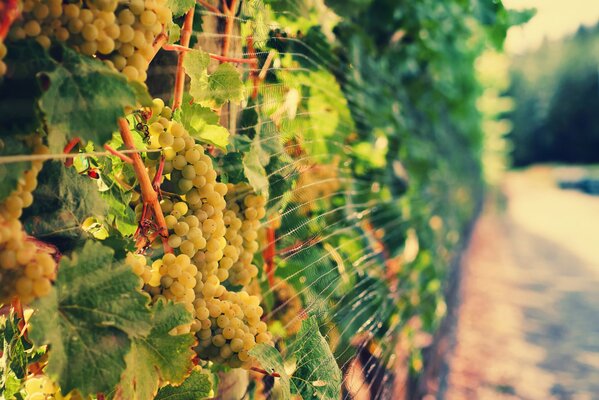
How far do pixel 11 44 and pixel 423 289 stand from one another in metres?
2.98

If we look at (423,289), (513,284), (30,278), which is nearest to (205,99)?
(30,278)

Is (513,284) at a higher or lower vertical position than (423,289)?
lower

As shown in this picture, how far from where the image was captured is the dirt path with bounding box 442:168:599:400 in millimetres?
4410

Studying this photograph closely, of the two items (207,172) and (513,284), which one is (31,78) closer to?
(207,172)

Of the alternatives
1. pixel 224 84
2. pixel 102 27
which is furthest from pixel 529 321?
pixel 102 27

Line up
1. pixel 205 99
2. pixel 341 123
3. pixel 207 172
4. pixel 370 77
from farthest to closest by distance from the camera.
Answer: pixel 370 77, pixel 341 123, pixel 205 99, pixel 207 172

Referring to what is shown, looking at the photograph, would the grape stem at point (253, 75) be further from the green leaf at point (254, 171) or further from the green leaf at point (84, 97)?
the green leaf at point (84, 97)

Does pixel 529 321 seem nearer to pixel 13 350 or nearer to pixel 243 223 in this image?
pixel 243 223

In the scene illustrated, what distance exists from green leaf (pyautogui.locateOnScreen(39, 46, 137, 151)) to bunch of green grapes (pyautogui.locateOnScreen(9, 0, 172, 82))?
24 millimetres

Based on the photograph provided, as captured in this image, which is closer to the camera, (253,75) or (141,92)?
(141,92)

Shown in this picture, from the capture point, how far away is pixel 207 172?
958 millimetres

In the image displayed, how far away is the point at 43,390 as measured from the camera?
0.88 meters

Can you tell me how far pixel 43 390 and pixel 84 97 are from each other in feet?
1.56

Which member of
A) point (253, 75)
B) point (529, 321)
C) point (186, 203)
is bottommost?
point (529, 321)
